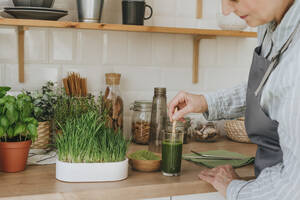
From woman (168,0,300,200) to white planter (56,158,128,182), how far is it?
0.31m

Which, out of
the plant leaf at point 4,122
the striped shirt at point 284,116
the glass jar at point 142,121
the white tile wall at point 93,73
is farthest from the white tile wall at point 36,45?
the striped shirt at point 284,116

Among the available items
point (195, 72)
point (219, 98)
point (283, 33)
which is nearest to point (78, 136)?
point (219, 98)

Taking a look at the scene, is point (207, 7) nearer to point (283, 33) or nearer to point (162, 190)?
point (283, 33)

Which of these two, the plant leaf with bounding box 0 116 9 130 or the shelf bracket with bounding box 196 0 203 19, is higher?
the shelf bracket with bounding box 196 0 203 19

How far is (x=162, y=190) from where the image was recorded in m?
1.30

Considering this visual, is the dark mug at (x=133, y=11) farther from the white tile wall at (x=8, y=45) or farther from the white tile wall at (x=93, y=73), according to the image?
the white tile wall at (x=8, y=45)

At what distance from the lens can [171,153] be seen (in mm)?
1380

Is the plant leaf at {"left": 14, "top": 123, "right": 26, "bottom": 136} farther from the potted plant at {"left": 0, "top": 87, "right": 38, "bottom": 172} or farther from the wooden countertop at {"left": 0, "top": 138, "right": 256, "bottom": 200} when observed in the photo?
the wooden countertop at {"left": 0, "top": 138, "right": 256, "bottom": 200}

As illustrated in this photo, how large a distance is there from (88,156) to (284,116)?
2.20 feet

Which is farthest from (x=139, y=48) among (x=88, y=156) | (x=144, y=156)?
(x=88, y=156)

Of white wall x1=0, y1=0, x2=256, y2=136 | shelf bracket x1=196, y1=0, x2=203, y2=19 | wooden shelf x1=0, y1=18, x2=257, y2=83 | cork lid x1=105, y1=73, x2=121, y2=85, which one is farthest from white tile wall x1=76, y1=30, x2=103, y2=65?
shelf bracket x1=196, y1=0, x2=203, y2=19

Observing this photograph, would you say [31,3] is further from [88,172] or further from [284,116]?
[284,116]

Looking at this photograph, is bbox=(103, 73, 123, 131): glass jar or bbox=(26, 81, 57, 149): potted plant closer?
bbox=(26, 81, 57, 149): potted plant

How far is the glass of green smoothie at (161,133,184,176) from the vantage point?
1379 mm
